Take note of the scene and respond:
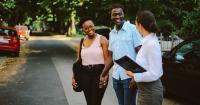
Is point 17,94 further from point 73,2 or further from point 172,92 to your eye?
point 73,2

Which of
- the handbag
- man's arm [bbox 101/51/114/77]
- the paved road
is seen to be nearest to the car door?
the paved road

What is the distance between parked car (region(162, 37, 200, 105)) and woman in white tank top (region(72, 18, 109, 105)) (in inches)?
113

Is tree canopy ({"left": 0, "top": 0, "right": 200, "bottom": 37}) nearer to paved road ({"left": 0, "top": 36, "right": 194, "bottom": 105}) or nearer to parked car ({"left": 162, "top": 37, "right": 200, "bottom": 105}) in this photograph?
paved road ({"left": 0, "top": 36, "right": 194, "bottom": 105})

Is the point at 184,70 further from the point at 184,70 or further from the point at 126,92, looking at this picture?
the point at 126,92

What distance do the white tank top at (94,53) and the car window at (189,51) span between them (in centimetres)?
337

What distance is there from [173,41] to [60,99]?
692 inches

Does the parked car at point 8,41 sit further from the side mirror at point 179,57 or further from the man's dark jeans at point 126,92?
the man's dark jeans at point 126,92

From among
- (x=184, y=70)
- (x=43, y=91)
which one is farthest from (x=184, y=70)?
(x=43, y=91)

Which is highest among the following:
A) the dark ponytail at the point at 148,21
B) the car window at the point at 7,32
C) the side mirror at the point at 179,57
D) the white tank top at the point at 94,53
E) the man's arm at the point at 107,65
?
the dark ponytail at the point at 148,21

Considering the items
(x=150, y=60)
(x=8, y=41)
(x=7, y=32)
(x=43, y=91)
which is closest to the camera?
(x=150, y=60)

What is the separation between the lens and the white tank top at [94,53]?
573cm

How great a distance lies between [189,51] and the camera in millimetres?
9086

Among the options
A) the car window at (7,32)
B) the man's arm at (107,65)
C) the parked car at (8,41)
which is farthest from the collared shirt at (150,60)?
the car window at (7,32)

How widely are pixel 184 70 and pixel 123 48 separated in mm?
3574
